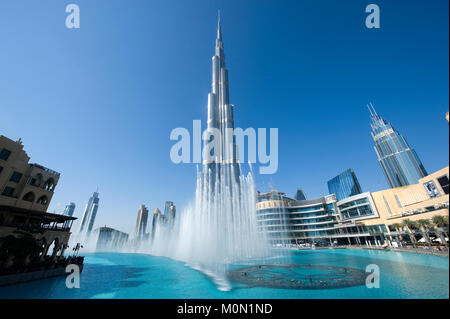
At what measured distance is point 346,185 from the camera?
142125 millimetres

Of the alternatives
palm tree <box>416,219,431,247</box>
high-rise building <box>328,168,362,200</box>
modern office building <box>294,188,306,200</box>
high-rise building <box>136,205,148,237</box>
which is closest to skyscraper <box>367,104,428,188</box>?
high-rise building <box>328,168,362,200</box>

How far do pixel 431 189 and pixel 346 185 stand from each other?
6551 inches

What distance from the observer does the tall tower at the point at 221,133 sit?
126825 mm

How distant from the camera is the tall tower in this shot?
12682cm

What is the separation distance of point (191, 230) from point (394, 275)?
35.4 m

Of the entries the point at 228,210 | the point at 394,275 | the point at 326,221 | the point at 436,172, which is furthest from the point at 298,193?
the point at 436,172

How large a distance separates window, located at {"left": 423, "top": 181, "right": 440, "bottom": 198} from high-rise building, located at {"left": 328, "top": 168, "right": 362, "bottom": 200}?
160 metres

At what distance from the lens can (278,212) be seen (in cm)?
7188

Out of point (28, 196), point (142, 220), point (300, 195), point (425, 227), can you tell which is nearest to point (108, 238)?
point (142, 220)

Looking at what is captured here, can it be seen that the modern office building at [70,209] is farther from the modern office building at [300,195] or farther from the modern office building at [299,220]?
the modern office building at [300,195]

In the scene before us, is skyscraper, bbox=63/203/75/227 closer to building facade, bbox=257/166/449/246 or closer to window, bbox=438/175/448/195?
building facade, bbox=257/166/449/246

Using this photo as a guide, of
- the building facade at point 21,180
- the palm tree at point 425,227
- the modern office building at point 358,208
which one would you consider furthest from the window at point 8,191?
the modern office building at point 358,208

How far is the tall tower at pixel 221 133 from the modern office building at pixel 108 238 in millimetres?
71601

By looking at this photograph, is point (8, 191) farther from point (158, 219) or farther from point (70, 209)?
point (70, 209)
